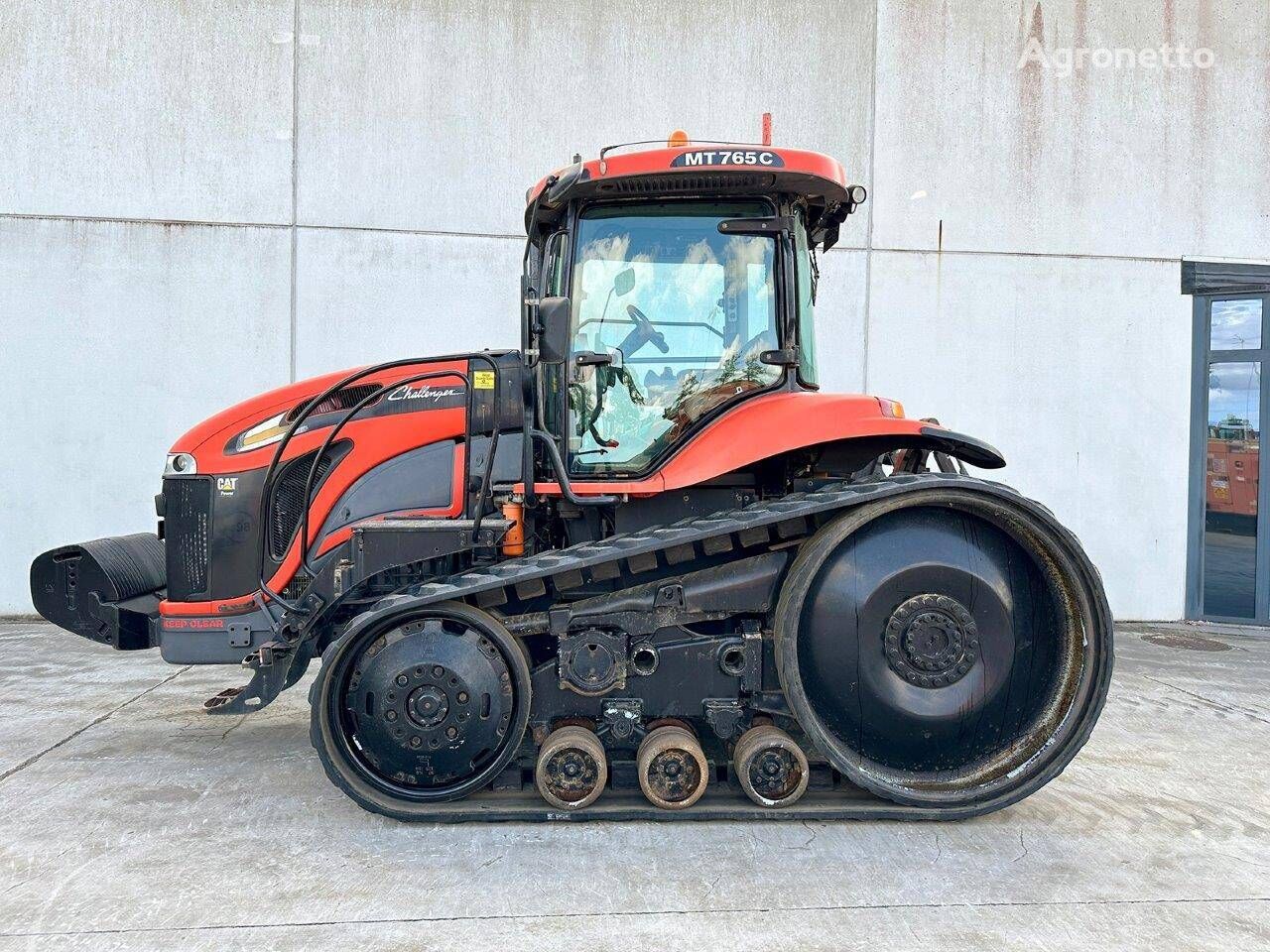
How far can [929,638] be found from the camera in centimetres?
378

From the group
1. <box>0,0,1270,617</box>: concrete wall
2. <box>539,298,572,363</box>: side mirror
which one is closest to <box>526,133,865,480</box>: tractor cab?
<box>539,298,572,363</box>: side mirror

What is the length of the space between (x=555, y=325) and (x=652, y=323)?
51 cm

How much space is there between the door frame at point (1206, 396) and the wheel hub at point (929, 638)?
20.1 ft

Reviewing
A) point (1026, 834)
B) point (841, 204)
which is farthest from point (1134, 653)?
point (841, 204)

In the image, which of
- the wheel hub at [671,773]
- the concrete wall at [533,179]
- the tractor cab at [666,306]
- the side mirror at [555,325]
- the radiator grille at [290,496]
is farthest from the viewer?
the concrete wall at [533,179]

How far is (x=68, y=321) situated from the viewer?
8.09m

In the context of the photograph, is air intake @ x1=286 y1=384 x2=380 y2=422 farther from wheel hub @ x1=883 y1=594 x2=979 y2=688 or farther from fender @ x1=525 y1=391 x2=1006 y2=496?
wheel hub @ x1=883 y1=594 x2=979 y2=688

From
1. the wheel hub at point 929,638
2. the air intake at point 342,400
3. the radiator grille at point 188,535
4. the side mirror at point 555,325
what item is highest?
the side mirror at point 555,325

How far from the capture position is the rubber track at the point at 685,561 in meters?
3.68

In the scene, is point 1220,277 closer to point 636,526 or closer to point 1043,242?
point 1043,242

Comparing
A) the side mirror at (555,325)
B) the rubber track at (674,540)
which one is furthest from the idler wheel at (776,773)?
the side mirror at (555,325)

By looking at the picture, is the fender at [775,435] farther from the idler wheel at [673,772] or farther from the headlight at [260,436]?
the headlight at [260,436]

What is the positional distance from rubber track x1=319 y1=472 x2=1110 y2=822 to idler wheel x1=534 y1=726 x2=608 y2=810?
0.05 m

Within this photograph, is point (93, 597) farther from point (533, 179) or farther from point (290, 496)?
point (533, 179)
